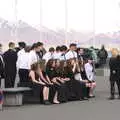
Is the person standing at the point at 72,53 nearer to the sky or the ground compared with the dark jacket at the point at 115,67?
nearer to the sky

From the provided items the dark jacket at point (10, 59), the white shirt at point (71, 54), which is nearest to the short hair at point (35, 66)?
the dark jacket at point (10, 59)

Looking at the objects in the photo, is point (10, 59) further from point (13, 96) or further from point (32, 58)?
point (13, 96)

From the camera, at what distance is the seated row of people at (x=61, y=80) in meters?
14.8

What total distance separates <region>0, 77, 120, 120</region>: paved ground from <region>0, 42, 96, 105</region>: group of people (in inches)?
21.9

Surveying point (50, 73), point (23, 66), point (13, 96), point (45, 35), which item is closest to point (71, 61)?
point (50, 73)

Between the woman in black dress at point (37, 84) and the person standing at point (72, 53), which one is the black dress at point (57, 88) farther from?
the person standing at point (72, 53)

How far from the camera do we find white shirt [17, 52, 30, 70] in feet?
51.8

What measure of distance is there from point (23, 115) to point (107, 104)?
3.22 metres

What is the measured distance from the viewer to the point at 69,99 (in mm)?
15836

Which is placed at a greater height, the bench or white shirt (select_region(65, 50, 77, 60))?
white shirt (select_region(65, 50, 77, 60))

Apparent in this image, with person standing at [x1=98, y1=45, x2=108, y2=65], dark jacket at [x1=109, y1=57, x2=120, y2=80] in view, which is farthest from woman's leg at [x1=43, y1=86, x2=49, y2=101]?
person standing at [x1=98, y1=45, x2=108, y2=65]

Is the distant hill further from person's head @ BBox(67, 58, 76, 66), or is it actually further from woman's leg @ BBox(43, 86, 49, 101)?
woman's leg @ BBox(43, 86, 49, 101)

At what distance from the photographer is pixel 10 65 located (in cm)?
1620

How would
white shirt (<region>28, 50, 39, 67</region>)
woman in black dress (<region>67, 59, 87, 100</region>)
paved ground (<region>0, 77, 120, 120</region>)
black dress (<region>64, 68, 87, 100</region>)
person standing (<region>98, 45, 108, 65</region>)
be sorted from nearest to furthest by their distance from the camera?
1. paved ground (<region>0, 77, 120, 120</region>)
2. white shirt (<region>28, 50, 39, 67</region>)
3. black dress (<region>64, 68, 87, 100</region>)
4. woman in black dress (<region>67, 59, 87, 100</region>)
5. person standing (<region>98, 45, 108, 65</region>)
